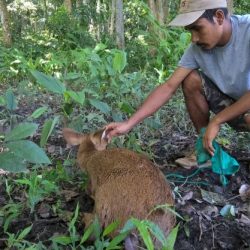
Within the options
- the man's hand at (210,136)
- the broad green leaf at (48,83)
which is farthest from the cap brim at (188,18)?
the broad green leaf at (48,83)

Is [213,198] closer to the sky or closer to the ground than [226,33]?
closer to the ground

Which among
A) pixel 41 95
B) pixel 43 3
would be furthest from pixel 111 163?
pixel 43 3

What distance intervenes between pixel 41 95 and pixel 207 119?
266 centimetres

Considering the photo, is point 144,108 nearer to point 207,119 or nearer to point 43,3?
point 207,119

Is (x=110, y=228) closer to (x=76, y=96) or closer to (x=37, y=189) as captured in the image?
(x=37, y=189)

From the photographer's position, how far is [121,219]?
227 centimetres

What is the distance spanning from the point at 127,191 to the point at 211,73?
1.47 m

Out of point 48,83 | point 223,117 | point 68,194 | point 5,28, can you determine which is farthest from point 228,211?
point 5,28

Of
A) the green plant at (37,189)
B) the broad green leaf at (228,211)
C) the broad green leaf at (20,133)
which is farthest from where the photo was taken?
the broad green leaf at (228,211)

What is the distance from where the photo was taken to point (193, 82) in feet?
11.4

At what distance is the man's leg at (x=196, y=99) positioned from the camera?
11.4 feet

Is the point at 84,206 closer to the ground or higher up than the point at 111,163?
closer to the ground

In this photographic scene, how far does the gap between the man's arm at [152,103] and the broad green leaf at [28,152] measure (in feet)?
4.24

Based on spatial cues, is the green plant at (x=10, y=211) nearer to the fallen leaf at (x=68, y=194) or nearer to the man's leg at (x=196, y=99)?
the fallen leaf at (x=68, y=194)
